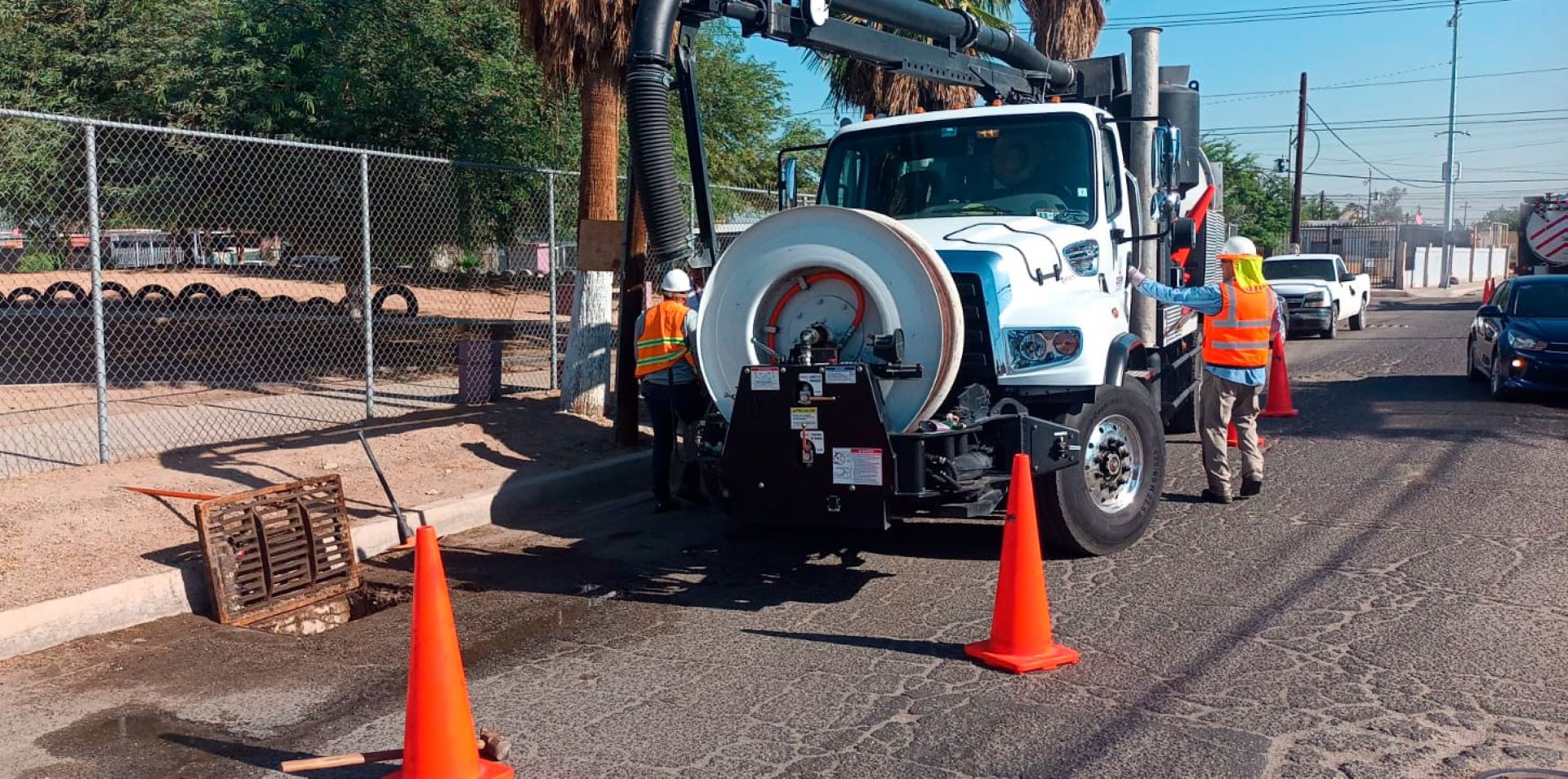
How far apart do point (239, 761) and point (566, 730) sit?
1.19 metres

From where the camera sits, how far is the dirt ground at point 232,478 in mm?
6953

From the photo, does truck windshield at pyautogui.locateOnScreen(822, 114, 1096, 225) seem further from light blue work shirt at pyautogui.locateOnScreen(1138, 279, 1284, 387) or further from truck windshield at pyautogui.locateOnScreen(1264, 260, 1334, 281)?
truck windshield at pyautogui.locateOnScreen(1264, 260, 1334, 281)

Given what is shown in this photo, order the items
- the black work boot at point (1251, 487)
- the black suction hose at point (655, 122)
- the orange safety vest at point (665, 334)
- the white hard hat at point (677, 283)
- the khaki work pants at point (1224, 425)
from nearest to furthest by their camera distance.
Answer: the black suction hose at point (655, 122), the white hard hat at point (677, 283), the orange safety vest at point (665, 334), the khaki work pants at point (1224, 425), the black work boot at point (1251, 487)

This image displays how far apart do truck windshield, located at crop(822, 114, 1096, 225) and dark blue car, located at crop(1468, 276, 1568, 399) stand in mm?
7890

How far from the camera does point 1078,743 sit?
4621mm

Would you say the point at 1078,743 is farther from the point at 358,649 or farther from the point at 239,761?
the point at 358,649

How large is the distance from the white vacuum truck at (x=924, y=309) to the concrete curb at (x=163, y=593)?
235 centimetres

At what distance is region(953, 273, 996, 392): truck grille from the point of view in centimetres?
686

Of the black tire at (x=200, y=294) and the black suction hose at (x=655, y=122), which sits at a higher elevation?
the black suction hose at (x=655, y=122)

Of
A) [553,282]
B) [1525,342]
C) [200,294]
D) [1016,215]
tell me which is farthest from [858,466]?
[200,294]

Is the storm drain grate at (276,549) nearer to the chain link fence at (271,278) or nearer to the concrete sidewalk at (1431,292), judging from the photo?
the chain link fence at (271,278)

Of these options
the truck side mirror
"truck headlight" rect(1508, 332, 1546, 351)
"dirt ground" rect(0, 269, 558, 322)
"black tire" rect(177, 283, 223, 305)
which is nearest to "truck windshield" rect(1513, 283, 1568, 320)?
"truck headlight" rect(1508, 332, 1546, 351)

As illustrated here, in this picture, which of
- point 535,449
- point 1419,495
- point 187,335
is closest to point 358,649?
point 535,449

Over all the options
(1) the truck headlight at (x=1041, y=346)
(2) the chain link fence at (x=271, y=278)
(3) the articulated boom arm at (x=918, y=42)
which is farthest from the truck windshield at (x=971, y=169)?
(2) the chain link fence at (x=271, y=278)
